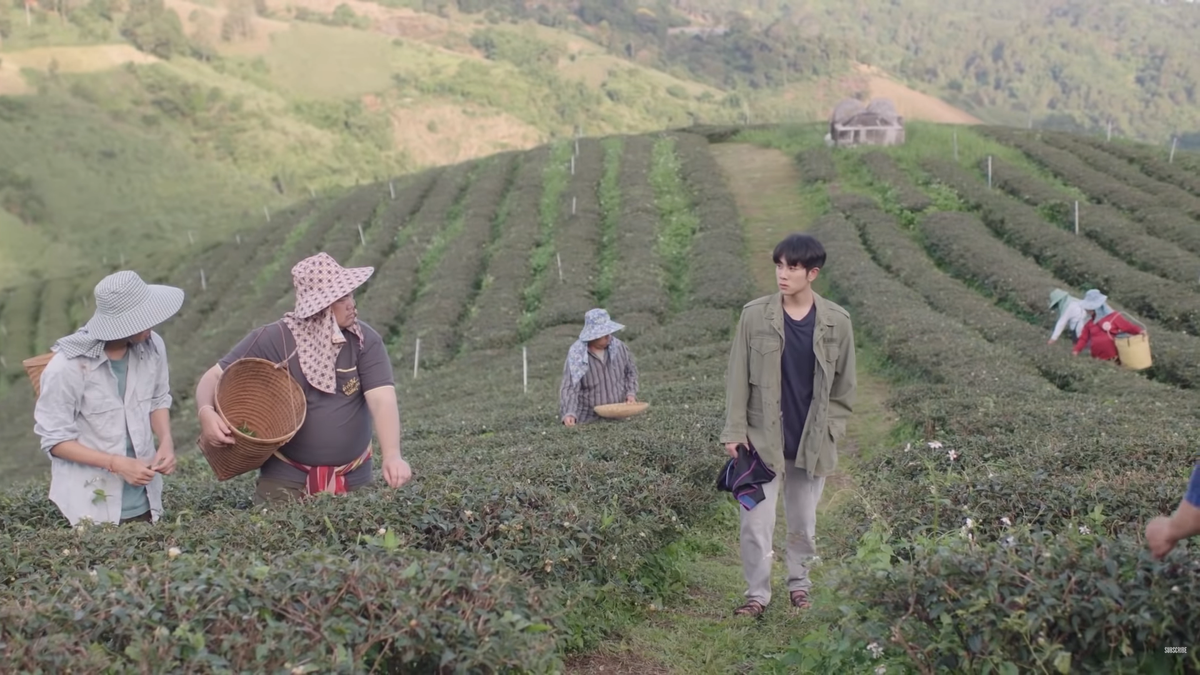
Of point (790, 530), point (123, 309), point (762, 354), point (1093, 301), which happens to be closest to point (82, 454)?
point (123, 309)

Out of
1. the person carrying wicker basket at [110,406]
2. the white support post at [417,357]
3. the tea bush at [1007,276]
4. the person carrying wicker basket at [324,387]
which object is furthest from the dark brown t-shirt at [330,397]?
the white support post at [417,357]

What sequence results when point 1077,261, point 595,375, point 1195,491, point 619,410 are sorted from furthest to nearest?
1. point 1077,261
2. point 595,375
3. point 619,410
4. point 1195,491

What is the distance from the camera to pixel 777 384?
17.2ft

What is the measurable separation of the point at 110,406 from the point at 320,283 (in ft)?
4.37

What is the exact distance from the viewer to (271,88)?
8525cm

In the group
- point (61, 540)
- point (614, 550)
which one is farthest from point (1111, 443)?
point (61, 540)

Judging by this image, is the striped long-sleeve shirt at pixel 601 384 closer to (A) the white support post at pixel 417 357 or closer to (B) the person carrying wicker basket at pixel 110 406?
(B) the person carrying wicker basket at pixel 110 406

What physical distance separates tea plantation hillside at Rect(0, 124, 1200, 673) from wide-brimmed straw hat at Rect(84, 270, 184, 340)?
103cm

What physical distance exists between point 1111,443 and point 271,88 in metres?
87.8

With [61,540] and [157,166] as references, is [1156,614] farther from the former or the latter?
[157,166]

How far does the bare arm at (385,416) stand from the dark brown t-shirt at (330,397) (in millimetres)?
49

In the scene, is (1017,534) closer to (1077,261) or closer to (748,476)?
(748,476)

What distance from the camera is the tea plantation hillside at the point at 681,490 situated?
10.9 feet

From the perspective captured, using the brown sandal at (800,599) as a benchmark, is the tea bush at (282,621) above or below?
above
